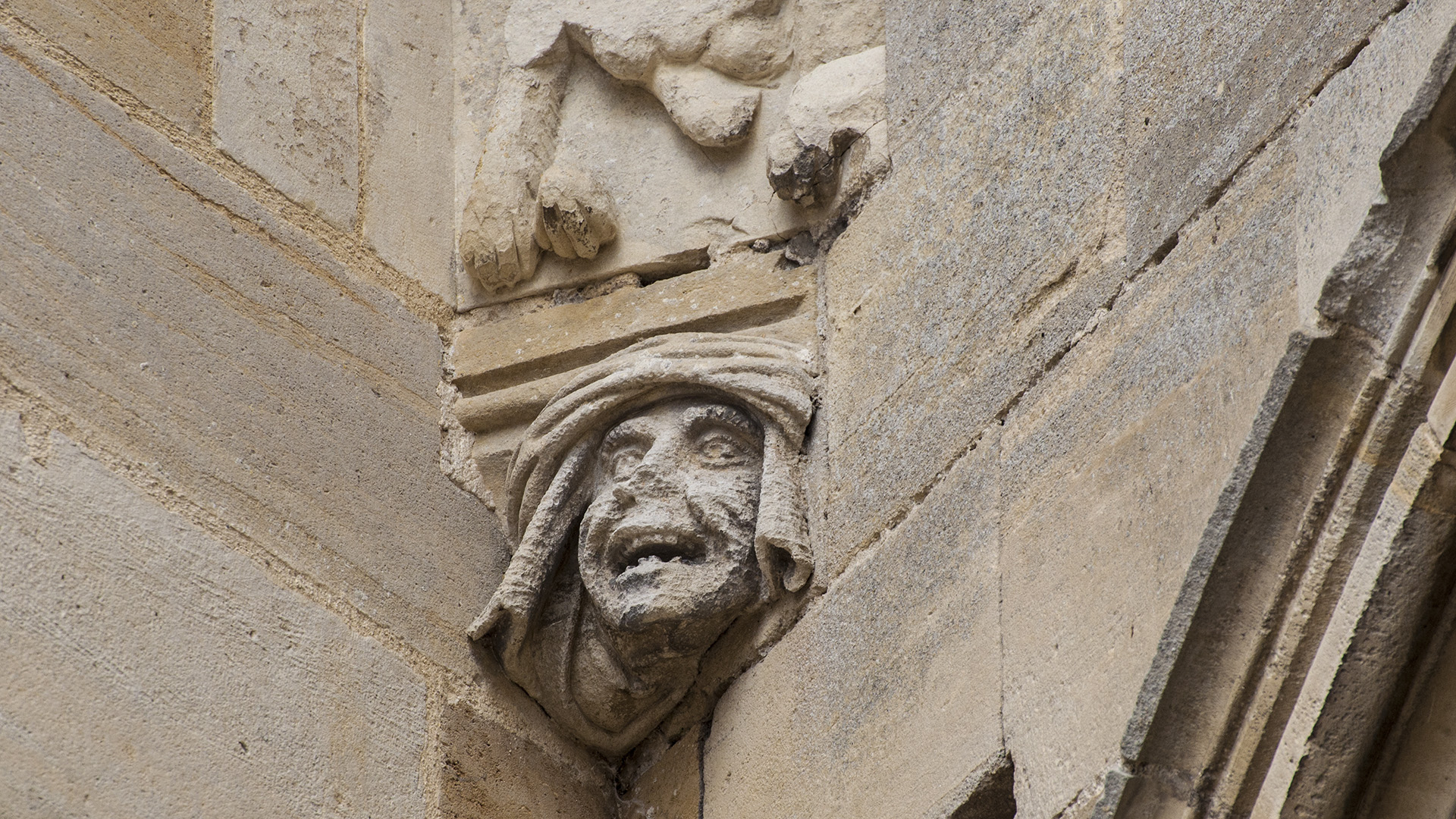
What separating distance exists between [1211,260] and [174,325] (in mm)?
1567

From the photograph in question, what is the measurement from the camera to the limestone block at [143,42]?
297cm

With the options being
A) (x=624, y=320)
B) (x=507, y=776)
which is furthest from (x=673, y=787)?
(x=624, y=320)

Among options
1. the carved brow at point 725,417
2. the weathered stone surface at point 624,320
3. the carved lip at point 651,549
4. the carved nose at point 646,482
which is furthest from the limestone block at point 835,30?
the carved lip at point 651,549

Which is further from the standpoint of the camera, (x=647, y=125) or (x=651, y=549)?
(x=647, y=125)

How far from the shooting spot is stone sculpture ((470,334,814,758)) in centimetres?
287

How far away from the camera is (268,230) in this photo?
10.3 ft

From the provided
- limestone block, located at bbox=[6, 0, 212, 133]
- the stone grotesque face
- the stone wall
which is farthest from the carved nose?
limestone block, located at bbox=[6, 0, 212, 133]

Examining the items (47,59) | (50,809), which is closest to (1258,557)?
(50,809)

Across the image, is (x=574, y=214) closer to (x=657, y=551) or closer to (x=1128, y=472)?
(x=657, y=551)

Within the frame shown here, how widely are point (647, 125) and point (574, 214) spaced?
0.29 metres

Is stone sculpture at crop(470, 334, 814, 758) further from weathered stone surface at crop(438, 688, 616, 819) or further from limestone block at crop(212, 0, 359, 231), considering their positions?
limestone block at crop(212, 0, 359, 231)

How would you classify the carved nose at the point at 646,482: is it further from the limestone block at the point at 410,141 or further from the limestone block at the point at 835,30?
the limestone block at the point at 835,30

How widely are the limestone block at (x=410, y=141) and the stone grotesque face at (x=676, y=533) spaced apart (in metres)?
0.64

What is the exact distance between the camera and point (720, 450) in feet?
9.76
